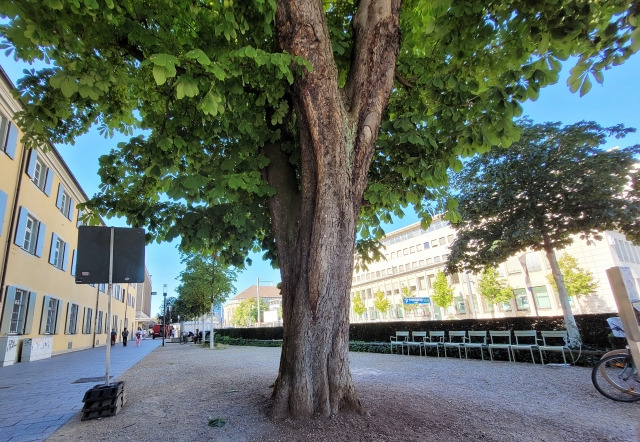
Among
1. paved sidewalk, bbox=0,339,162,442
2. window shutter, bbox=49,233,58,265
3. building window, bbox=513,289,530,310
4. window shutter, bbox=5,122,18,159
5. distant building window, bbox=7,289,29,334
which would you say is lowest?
paved sidewalk, bbox=0,339,162,442

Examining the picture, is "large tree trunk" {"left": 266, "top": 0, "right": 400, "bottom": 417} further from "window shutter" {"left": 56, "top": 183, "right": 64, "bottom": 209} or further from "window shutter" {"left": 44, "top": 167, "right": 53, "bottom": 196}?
"window shutter" {"left": 56, "top": 183, "right": 64, "bottom": 209}

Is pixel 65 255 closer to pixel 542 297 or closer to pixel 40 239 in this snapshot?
pixel 40 239

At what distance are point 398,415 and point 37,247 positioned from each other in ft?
55.9

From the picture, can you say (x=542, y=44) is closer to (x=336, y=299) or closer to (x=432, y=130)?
(x=432, y=130)

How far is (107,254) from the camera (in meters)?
5.40

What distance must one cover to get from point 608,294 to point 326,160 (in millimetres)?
42836

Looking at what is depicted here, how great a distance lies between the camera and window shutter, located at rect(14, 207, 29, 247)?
12.9 m

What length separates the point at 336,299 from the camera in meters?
3.99

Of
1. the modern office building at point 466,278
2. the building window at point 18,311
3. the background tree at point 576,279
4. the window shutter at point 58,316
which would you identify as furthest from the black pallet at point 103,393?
the background tree at point 576,279

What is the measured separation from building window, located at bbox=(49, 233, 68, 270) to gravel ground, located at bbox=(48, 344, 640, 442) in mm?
13337

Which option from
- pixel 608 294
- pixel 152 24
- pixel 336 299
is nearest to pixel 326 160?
pixel 336 299

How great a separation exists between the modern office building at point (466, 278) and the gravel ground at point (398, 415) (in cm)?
1668

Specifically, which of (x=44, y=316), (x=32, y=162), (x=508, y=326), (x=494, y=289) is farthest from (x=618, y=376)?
(x=494, y=289)

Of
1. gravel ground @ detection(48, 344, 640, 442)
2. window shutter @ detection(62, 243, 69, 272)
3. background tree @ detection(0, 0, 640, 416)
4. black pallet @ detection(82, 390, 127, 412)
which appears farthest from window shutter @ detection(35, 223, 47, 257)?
black pallet @ detection(82, 390, 127, 412)
